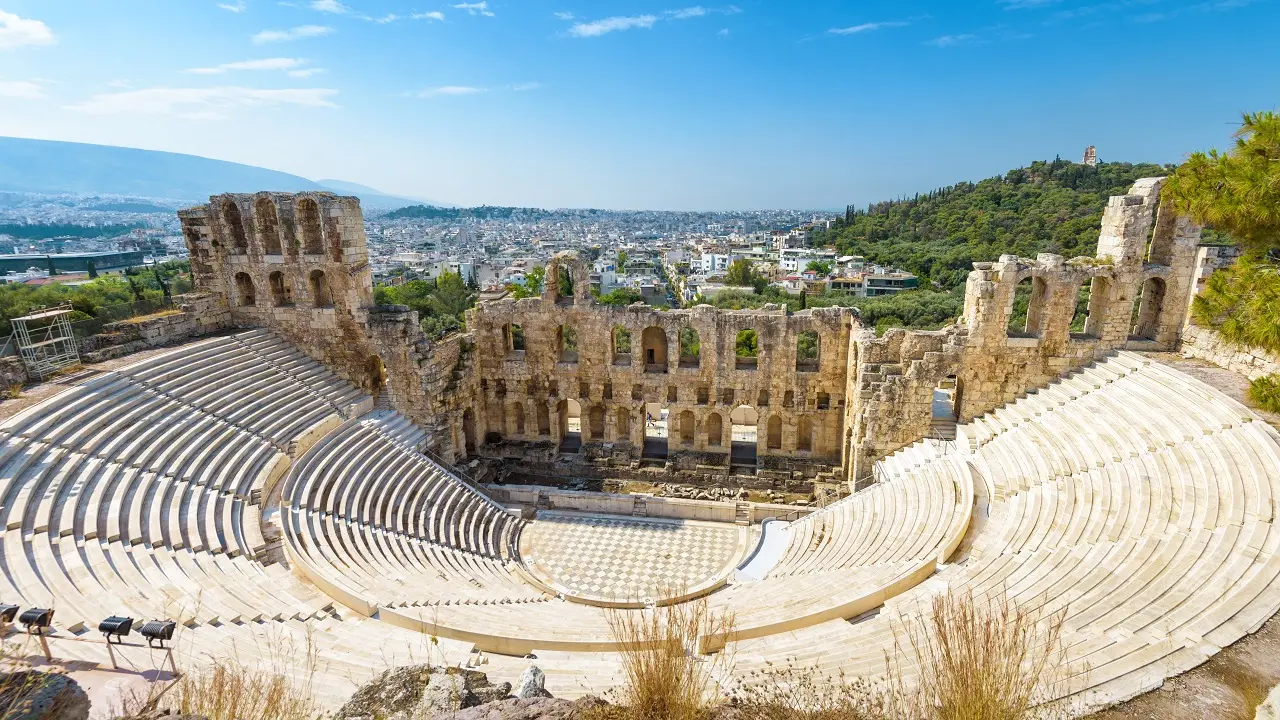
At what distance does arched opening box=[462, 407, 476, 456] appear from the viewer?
23.8m

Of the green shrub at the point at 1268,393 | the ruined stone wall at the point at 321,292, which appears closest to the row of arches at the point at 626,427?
the ruined stone wall at the point at 321,292

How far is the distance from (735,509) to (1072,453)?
9.21m

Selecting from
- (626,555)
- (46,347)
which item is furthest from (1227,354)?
(46,347)

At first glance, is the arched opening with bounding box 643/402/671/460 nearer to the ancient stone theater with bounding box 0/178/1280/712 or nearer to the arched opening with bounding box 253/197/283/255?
the ancient stone theater with bounding box 0/178/1280/712

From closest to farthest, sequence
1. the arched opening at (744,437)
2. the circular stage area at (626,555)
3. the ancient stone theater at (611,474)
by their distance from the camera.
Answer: the ancient stone theater at (611,474) → the circular stage area at (626,555) → the arched opening at (744,437)

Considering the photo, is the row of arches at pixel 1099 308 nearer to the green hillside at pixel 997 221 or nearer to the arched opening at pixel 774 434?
the arched opening at pixel 774 434

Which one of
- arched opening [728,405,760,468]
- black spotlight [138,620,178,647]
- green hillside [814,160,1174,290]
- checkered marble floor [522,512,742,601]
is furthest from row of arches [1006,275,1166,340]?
green hillside [814,160,1174,290]

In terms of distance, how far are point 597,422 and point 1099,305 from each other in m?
17.5

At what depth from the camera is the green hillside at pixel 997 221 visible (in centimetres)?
5959

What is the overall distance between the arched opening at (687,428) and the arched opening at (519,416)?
21.2 feet

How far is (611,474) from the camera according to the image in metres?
22.3

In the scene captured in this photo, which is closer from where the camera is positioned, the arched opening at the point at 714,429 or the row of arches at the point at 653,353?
the row of arches at the point at 653,353

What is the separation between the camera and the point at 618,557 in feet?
58.9

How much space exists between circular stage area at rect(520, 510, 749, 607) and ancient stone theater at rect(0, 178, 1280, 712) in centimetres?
11
